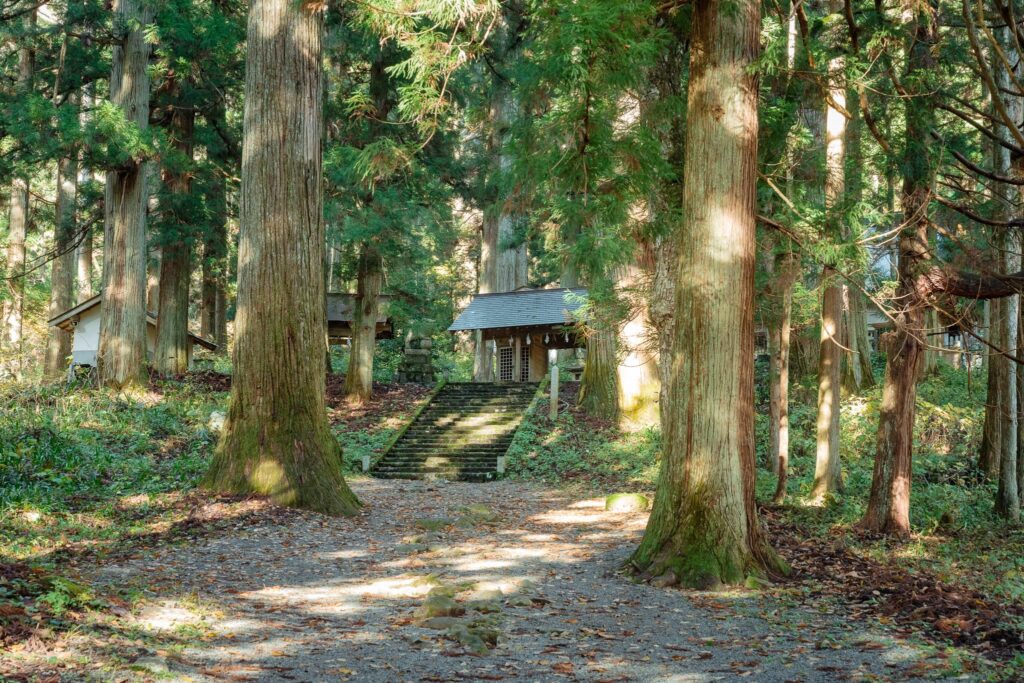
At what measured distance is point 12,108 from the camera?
59.1 feet

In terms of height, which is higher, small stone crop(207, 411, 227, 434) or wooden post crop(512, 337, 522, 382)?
wooden post crop(512, 337, 522, 382)

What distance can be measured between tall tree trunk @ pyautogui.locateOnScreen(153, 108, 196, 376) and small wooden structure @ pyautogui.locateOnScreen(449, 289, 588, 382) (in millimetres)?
9036

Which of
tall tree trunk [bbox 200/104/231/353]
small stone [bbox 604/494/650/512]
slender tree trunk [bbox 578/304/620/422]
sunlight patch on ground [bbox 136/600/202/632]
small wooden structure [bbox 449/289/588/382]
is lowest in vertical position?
small stone [bbox 604/494/650/512]

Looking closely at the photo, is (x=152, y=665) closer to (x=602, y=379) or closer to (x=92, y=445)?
(x=92, y=445)

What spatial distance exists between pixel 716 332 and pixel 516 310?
858 inches

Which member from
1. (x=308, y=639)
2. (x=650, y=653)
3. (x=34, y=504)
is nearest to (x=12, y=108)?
(x=34, y=504)

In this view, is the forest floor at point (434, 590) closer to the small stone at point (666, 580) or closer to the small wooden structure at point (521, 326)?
the small stone at point (666, 580)

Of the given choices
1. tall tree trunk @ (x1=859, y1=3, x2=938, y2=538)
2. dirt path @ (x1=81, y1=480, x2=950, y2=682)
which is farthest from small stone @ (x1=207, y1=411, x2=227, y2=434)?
tall tree trunk @ (x1=859, y1=3, x2=938, y2=538)

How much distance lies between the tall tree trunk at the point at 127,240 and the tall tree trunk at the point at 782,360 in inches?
537

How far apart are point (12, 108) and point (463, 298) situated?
100 feet

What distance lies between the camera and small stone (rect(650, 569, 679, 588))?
24.5 feet

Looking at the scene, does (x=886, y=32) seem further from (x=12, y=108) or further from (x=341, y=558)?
(x=12, y=108)

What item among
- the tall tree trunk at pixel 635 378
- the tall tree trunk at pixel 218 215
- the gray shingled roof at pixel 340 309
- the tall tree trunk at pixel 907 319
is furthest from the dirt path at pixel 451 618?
the gray shingled roof at pixel 340 309

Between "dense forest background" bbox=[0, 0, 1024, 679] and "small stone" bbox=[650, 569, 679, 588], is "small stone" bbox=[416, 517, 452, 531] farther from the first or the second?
"small stone" bbox=[650, 569, 679, 588]
